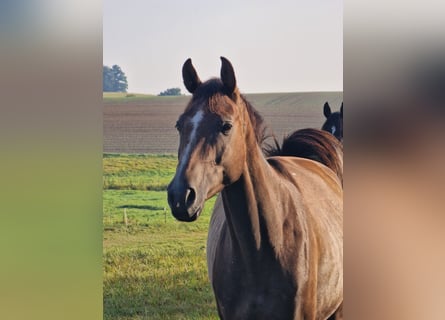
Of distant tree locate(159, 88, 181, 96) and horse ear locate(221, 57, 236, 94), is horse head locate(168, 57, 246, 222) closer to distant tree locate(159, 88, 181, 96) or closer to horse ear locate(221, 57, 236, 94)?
horse ear locate(221, 57, 236, 94)

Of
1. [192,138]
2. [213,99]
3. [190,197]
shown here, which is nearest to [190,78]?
[213,99]

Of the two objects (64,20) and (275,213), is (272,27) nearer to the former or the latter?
(275,213)

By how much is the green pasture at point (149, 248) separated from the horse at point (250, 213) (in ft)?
1.22

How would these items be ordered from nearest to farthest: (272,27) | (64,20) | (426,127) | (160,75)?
(426,127) < (64,20) < (272,27) < (160,75)

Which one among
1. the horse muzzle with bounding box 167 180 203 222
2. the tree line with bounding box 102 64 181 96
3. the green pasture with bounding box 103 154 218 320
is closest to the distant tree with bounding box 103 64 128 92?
the tree line with bounding box 102 64 181 96

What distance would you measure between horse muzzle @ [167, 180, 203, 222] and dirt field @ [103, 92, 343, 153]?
31.8 inches

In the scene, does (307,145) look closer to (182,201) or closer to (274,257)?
(274,257)

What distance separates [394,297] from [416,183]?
0.17 m

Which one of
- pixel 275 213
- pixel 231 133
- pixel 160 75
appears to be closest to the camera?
pixel 231 133

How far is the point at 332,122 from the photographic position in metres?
2.48

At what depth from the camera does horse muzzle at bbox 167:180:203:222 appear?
1484 millimetres

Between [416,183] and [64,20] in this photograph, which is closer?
[416,183]

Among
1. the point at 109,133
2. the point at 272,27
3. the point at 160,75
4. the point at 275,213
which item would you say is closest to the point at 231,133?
the point at 275,213

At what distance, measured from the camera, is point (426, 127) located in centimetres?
75
